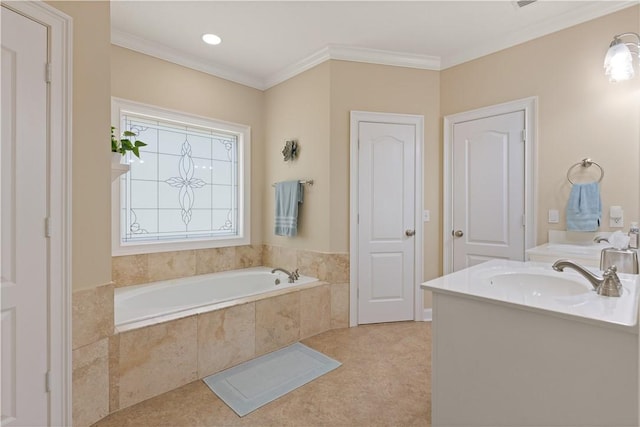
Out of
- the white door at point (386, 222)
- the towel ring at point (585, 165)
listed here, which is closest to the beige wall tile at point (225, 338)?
the white door at point (386, 222)

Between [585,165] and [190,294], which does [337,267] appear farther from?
[585,165]

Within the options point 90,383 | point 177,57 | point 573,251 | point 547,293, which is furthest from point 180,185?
point 573,251

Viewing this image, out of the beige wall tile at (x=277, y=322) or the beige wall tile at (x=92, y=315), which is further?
the beige wall tile at (x=277, y=322)

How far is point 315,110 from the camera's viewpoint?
10.4 feet

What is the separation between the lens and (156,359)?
1937 mm

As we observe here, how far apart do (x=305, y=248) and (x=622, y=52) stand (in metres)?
2.77

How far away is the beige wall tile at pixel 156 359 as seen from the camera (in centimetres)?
183

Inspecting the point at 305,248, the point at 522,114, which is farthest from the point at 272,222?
the point at 522,114

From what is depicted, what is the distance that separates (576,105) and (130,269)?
391 centimetres

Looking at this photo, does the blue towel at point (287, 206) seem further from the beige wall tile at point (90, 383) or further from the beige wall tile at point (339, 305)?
the beige wall tile at point (90, 383)

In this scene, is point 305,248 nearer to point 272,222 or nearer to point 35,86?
point 272,222

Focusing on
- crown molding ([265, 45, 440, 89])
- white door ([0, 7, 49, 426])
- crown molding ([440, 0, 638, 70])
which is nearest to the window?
crown molding ([265, 45, 440, 89])

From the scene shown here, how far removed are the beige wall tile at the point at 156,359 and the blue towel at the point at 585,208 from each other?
2.83 metres

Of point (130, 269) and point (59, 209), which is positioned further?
point (130, 269)
